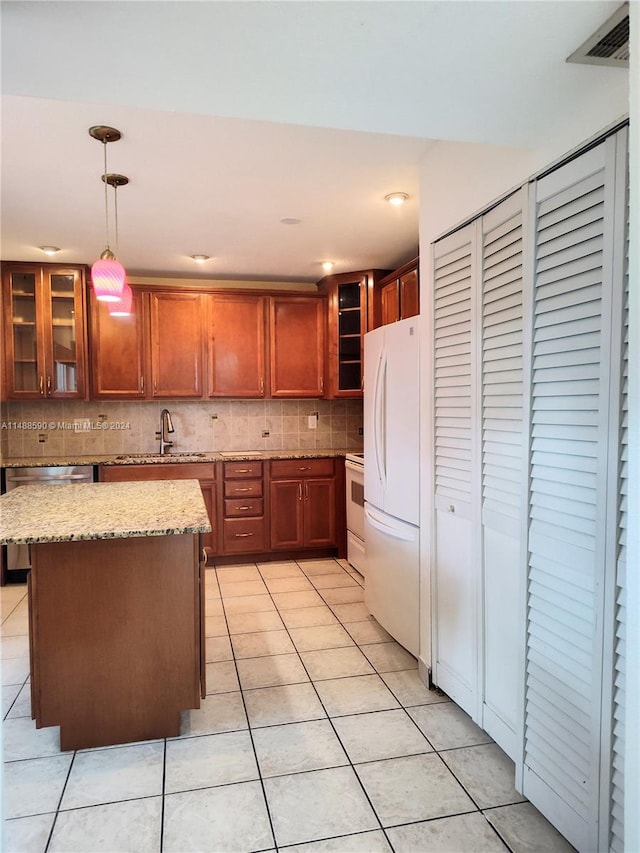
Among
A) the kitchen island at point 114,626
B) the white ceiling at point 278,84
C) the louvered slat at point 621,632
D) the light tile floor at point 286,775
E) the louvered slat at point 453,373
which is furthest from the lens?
the louvered slat at point 453,373

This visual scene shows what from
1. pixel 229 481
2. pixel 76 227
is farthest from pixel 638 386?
pixel 229 481

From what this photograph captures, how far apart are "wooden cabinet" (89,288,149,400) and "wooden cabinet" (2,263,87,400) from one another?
0.33ft

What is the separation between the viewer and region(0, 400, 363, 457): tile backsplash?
15.8 feet

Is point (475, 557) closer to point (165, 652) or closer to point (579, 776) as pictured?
point (579, 776)

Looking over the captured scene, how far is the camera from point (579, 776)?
1.58 m

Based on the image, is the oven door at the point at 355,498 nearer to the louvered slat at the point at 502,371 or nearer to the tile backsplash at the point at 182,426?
the tile backsplash at the point at 182,426

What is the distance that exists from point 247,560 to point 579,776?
3.53 m

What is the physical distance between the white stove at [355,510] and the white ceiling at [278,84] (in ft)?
6.99

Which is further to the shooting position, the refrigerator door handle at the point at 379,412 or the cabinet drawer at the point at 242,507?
the cabinet drawer at the point at 242,507

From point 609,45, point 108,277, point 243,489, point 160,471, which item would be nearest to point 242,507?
point 243,489

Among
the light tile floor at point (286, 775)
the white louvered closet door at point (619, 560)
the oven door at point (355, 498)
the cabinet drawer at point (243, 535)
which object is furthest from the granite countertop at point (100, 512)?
the cabinet drawer at point (243, 535)

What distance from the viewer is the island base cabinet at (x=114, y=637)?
2154 mm

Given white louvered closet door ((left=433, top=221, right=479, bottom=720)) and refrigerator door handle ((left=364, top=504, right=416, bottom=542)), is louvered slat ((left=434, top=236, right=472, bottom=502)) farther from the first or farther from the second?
Answer: refrigerator door handle ((left=364, top=504, right=416, bottom=542))

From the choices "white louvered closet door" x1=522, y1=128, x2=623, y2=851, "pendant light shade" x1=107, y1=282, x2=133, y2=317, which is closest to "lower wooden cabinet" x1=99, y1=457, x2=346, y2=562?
"pendant light shade" x1=107, y1=282, x2=133, y2=317
